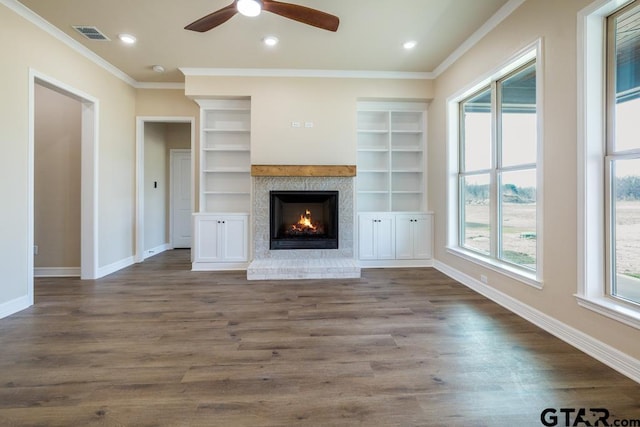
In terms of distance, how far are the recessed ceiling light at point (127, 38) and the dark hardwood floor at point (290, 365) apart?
3018 mm

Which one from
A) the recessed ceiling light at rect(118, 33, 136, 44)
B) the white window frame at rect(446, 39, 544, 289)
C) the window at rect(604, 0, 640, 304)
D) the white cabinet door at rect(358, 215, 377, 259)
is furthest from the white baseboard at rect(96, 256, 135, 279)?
the window at rect(604, 0, 640, 304)

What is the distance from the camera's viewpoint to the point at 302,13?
237cm

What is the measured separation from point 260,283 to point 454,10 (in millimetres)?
3777

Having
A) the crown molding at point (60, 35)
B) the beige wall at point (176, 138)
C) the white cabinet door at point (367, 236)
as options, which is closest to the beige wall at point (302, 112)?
the white cabinet door at point (367, 236)

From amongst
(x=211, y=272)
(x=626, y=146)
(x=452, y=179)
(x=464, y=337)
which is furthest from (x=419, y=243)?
(x=211, y=272)

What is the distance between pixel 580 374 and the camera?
1.80 meters

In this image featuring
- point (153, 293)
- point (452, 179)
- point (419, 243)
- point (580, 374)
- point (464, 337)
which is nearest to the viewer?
point (580, 374)

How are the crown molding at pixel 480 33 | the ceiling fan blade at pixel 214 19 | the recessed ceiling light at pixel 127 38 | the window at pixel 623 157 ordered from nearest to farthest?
the window at pixel 623 157 < the ceiling fan blade at pixel 214 19 < the crown molding at pixel 480 33 < the recessed ceiling light at pixel 127 38

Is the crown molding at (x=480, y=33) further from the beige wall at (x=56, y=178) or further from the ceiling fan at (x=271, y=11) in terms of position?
the beige wall at (x=56, y=178)

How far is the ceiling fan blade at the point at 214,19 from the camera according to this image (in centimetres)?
234

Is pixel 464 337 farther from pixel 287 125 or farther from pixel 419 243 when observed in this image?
pixel 287 125

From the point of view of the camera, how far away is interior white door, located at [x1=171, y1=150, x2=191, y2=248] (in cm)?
632

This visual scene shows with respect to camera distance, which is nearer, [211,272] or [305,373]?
[305,373]

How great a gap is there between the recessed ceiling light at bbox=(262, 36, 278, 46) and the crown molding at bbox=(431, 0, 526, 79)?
91.2 inches
